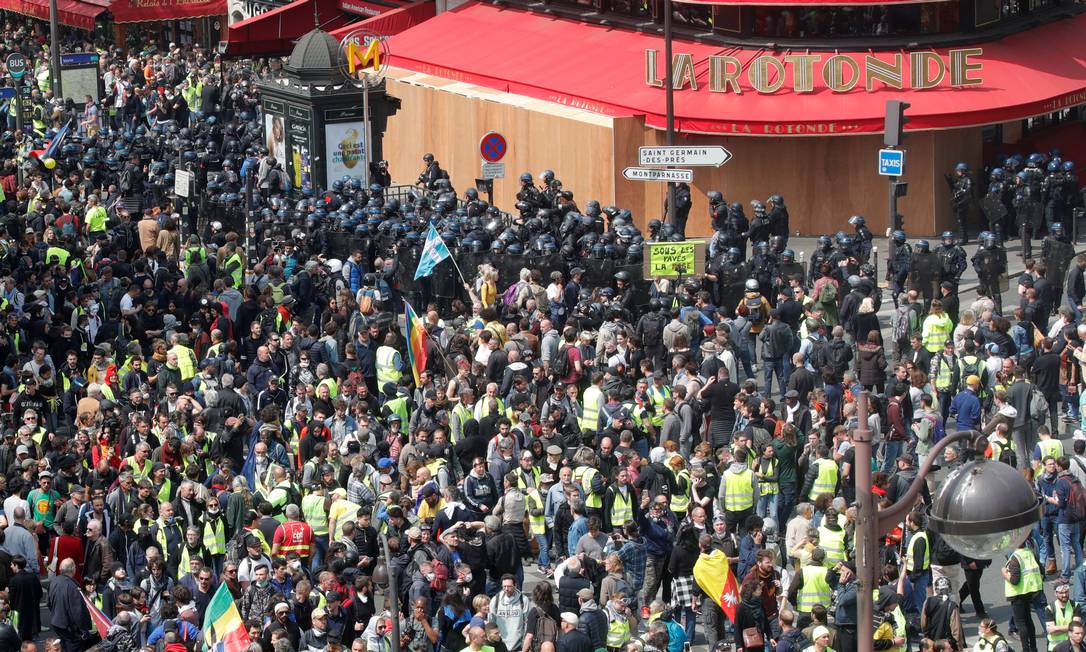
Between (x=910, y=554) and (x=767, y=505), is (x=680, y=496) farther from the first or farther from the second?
(x=910, y=554)

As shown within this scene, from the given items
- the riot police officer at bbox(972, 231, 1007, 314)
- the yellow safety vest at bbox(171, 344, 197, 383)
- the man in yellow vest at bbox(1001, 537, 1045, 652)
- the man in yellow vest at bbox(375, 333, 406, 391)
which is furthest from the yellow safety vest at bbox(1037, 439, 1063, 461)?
the yellow safety vest at bbox(171, 344, 197, 383)

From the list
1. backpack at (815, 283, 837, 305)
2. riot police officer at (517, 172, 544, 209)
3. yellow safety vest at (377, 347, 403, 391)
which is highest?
riot police officer at (517, 172, 544, 209)

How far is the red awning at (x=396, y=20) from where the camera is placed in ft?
148

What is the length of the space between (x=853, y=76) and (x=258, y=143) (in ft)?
33.6

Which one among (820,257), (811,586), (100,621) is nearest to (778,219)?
(820,257)

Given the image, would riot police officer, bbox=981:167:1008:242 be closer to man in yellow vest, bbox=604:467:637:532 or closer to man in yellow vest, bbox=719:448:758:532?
man in yellow vest, bbox=719:448:758:532

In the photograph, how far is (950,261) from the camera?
27.1 m

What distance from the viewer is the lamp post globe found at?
34.1ft

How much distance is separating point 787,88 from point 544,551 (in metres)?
15.7

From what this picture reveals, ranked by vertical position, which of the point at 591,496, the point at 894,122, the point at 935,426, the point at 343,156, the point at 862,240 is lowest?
the point at 591,496

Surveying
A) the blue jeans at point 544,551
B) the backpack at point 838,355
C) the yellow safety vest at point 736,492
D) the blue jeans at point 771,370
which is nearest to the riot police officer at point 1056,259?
the blue jeans at point 771,370

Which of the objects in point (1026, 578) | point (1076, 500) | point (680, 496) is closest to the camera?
point (1026, 578)

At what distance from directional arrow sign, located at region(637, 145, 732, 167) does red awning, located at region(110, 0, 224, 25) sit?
31079 millimetres

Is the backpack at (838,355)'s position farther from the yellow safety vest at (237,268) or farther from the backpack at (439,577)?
the yellow safety vest at (237,268)
